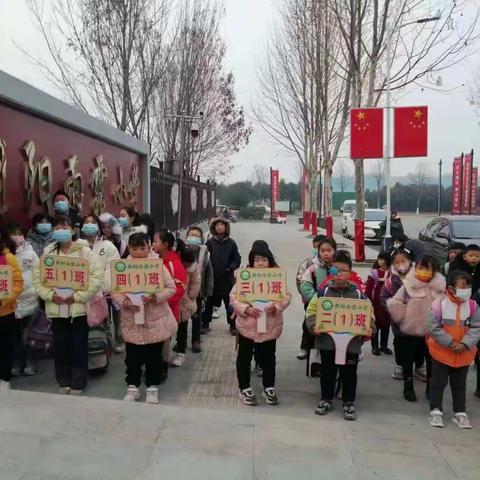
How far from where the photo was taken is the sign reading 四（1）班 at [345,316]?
432 cm

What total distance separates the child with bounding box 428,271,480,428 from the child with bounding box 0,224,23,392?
11.4 feet

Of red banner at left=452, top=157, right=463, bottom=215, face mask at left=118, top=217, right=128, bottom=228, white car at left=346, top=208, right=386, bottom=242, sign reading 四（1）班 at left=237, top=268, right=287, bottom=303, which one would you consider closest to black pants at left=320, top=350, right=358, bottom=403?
sign reading 四（1）班 at left=237, top=268, right=287, bottom=303

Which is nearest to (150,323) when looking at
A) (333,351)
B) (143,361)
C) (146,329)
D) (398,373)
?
(146,329)

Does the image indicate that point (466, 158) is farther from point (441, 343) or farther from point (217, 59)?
point (441, 343)

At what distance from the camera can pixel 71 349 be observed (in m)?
4.66

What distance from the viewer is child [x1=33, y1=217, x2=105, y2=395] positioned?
4496 mm

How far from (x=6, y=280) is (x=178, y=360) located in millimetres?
2033

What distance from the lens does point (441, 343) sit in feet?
13.9

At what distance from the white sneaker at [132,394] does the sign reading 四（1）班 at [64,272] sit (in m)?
0.96

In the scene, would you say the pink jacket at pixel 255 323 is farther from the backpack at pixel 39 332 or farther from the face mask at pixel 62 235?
the backpack at pixel 39 332

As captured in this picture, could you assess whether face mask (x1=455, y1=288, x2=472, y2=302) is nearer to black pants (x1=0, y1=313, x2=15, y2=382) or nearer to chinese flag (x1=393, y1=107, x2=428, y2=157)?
black pants (x1=0, y1=313, x2=15, y2=382)

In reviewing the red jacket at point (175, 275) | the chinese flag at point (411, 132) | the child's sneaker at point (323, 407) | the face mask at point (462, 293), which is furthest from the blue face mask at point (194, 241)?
the chinese flag at point (411, 132)

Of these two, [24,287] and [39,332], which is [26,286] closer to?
[24,287]

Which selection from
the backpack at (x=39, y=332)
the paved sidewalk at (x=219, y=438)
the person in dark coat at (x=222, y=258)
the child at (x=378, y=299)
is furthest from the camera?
the person in dark coat at (x=222, y=258)
